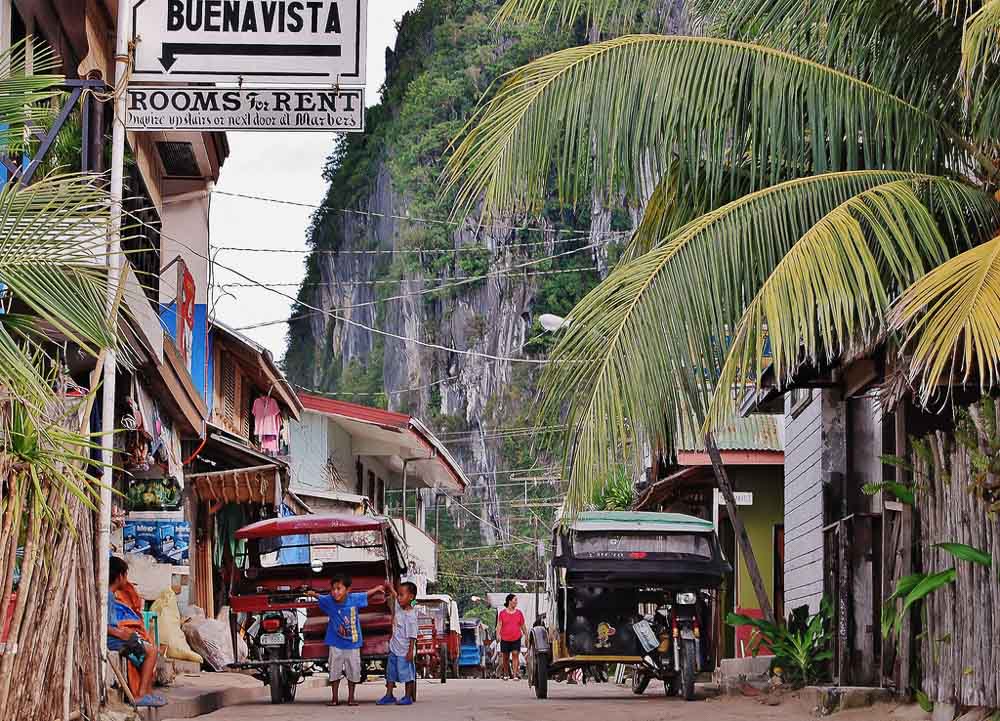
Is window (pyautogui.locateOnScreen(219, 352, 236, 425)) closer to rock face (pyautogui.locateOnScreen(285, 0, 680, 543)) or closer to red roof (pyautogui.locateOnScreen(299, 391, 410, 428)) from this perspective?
red roof (pyautogui.locateOnScreen(299, 391, 410, 428))

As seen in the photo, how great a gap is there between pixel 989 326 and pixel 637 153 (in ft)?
12.1

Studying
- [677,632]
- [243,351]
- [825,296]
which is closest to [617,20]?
[825,296]

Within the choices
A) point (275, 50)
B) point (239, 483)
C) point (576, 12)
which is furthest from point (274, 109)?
point (239, 483)

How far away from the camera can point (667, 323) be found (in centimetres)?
1032

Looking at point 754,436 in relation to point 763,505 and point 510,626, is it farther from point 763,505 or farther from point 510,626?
point 510,626

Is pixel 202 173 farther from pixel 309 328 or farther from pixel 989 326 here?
pixel 309 328

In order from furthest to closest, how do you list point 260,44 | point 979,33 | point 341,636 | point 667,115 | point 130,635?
point 341,636 < point 130,635 < point 667,115 < point 260,44 < point 979,33

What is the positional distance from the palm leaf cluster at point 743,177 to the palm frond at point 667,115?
2cm

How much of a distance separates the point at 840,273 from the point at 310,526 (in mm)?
9666

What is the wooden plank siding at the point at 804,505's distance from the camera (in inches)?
739

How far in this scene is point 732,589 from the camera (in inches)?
1001

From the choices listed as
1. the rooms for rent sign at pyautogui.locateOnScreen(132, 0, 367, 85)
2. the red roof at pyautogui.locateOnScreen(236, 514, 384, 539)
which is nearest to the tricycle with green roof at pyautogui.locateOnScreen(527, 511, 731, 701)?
the red roof at pyautogui.locateOnScreen(236, 514, 384, 539)

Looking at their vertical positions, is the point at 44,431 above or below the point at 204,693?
above

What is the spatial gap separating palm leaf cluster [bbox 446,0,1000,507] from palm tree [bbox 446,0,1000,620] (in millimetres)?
17
